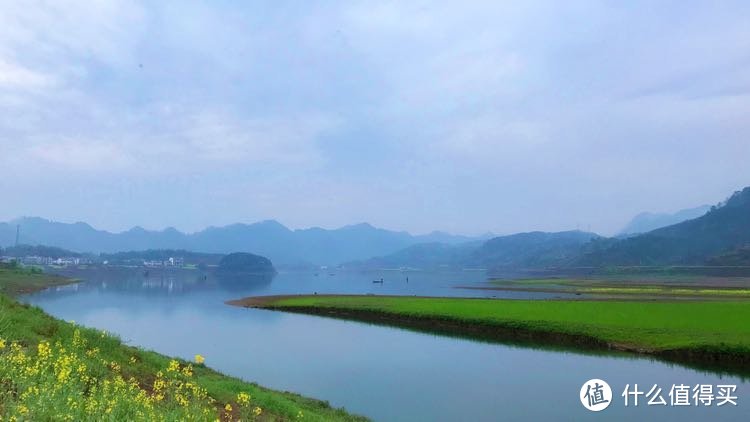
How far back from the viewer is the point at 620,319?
43.4 m

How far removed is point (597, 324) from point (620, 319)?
4481 mm

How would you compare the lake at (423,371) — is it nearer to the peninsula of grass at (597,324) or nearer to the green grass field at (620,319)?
the peninsula of grass at (597,324)

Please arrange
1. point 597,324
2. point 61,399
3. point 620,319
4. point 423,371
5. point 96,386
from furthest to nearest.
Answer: point 620,319
point 597,324
point 423,371
point 96,386
point 61,399

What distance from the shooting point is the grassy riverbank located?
307 inches

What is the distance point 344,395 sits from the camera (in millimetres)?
24047

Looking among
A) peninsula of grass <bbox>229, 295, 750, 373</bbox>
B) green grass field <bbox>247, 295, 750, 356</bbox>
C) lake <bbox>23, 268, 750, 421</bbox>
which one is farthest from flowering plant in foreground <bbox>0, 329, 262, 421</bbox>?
green grass field <bbox>247, 295, 750, 356</bbox>

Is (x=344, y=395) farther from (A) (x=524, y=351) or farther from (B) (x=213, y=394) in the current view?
(A) (x=524, y=351)

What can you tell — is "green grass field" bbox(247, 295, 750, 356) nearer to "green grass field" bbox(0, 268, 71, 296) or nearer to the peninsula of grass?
the peninsula of grass

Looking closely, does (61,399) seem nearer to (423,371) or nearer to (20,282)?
(423,371)

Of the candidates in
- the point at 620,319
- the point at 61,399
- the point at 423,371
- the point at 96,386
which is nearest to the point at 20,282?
the point at 423,371

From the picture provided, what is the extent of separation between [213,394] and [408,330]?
32.4 metres

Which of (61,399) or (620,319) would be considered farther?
(620,319)

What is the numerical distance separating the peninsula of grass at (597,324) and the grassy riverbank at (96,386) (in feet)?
80.2

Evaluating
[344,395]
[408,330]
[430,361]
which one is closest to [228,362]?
[344,395]
